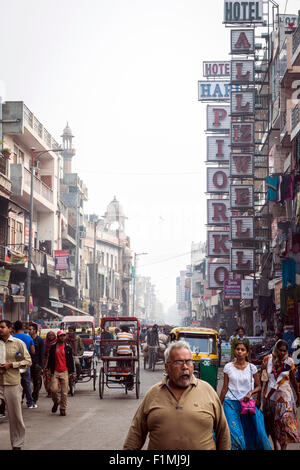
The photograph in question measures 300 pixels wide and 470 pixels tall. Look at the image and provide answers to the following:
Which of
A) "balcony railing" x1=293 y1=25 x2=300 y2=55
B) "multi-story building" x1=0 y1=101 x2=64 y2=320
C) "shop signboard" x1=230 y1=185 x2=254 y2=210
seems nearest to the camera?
"balcony railing" x1=293 y1=25 x2=300 y2=55

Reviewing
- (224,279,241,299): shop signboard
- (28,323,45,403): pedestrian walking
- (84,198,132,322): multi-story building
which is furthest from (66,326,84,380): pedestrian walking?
(84,198,132,322): multi-story building

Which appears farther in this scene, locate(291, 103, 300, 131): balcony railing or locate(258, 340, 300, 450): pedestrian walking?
locate(291, 103, 300, 131): balcony railing

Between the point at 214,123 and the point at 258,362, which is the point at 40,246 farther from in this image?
the point at 258,362


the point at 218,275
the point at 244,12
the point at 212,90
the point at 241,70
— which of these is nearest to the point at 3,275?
the point at 241,70

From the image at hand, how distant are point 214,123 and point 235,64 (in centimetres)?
1102

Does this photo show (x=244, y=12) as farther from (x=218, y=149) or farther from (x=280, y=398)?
(x=280, y=398)

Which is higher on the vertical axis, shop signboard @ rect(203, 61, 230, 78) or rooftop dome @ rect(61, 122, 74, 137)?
rooftop dome @ rect(61, 122, 74, 137)

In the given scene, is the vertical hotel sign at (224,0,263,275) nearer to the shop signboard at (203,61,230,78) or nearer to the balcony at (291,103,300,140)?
the balcony at (291,103,300,140)

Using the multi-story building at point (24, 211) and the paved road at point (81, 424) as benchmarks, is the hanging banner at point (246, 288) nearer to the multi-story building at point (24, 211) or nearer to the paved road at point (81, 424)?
the multi-story building at point (24, 211)

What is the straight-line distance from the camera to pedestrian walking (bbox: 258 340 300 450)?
9977 millimetres

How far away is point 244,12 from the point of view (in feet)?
Answer: 148

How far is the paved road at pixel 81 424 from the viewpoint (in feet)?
36.8

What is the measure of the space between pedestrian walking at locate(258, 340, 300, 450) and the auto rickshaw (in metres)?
8.71
